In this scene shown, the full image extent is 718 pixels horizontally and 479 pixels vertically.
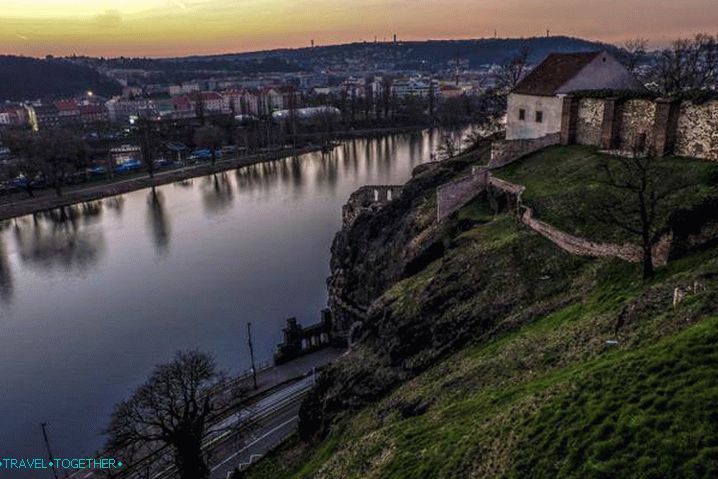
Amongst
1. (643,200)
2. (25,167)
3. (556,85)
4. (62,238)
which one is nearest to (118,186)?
(25,167)

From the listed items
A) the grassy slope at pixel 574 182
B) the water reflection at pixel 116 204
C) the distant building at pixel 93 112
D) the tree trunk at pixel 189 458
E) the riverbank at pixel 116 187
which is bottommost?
the water reflection at pixel 116 204

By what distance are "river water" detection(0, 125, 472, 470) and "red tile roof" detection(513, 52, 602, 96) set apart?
20.3 metres

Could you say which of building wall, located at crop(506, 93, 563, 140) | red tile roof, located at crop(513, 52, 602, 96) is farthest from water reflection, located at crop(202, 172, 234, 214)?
red tile roof, located at crop(513, 52, 602, 96)

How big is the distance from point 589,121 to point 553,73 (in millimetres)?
5183

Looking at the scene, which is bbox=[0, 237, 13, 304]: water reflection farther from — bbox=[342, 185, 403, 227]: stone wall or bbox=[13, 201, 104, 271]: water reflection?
bbox=[342, 185, 403, 227]: stone wall

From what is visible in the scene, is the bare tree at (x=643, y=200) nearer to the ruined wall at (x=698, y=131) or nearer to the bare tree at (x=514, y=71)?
the ruined wall at (x=698, y=131)

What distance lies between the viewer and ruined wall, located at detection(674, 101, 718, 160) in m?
24.2

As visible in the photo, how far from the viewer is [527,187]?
1067 inches

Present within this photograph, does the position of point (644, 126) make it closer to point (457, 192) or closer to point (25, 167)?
point (457, 192)

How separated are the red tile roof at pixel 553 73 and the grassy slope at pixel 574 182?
14.3ft

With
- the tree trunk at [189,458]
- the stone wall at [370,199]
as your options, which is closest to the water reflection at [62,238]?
the stone wall at [370,199]

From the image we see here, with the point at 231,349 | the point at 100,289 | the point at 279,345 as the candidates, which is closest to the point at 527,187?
the point at 279,345

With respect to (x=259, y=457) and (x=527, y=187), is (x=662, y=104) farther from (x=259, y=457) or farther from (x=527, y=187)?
(x=259, y=457)

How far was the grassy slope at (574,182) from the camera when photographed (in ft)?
66.2
